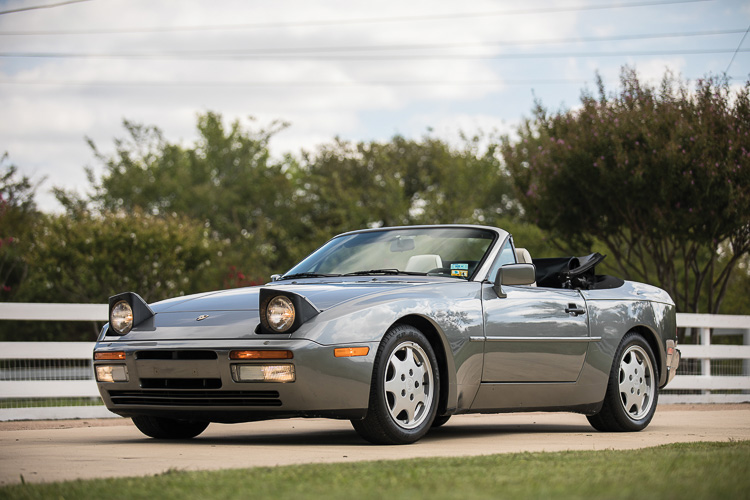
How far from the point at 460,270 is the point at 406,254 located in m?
0.48

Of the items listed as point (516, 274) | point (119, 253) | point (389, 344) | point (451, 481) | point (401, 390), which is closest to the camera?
point (451, 481)

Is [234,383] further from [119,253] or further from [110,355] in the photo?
[119,253]

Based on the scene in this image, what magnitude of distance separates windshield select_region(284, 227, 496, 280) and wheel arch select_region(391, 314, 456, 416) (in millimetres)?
676

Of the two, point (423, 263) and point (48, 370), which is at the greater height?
point (423, 263)

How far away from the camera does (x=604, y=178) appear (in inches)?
690

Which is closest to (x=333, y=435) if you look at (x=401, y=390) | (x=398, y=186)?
(x=401, y=390)

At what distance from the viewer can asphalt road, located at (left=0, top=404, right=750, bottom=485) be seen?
5453 millimetres

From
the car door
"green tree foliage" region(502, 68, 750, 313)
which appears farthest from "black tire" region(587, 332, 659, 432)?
"green tree foliage" region(502, 68, 750, 313)

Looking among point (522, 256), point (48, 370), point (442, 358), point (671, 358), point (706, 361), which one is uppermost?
point (522, 256)

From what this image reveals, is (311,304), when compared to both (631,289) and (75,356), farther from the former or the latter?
(75,356)

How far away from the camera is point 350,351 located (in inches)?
244

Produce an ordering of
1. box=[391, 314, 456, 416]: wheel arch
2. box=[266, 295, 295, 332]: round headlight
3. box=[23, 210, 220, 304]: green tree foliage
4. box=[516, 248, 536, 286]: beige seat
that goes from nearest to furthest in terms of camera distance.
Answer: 1. box=[266, 295, 295, 332]: round headlight
2. box=[391, 314, 456, 416]: wheel arch
3. box=[516, 248, 536, 286]: beige seat
4. box=[23, 210, 220, 304]: green tree foliage

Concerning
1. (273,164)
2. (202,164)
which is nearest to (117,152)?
(202,164)

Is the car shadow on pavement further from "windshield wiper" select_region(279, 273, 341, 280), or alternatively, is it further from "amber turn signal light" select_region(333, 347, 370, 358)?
"windshield wiper" select_region(279, 273, 341, 280)
